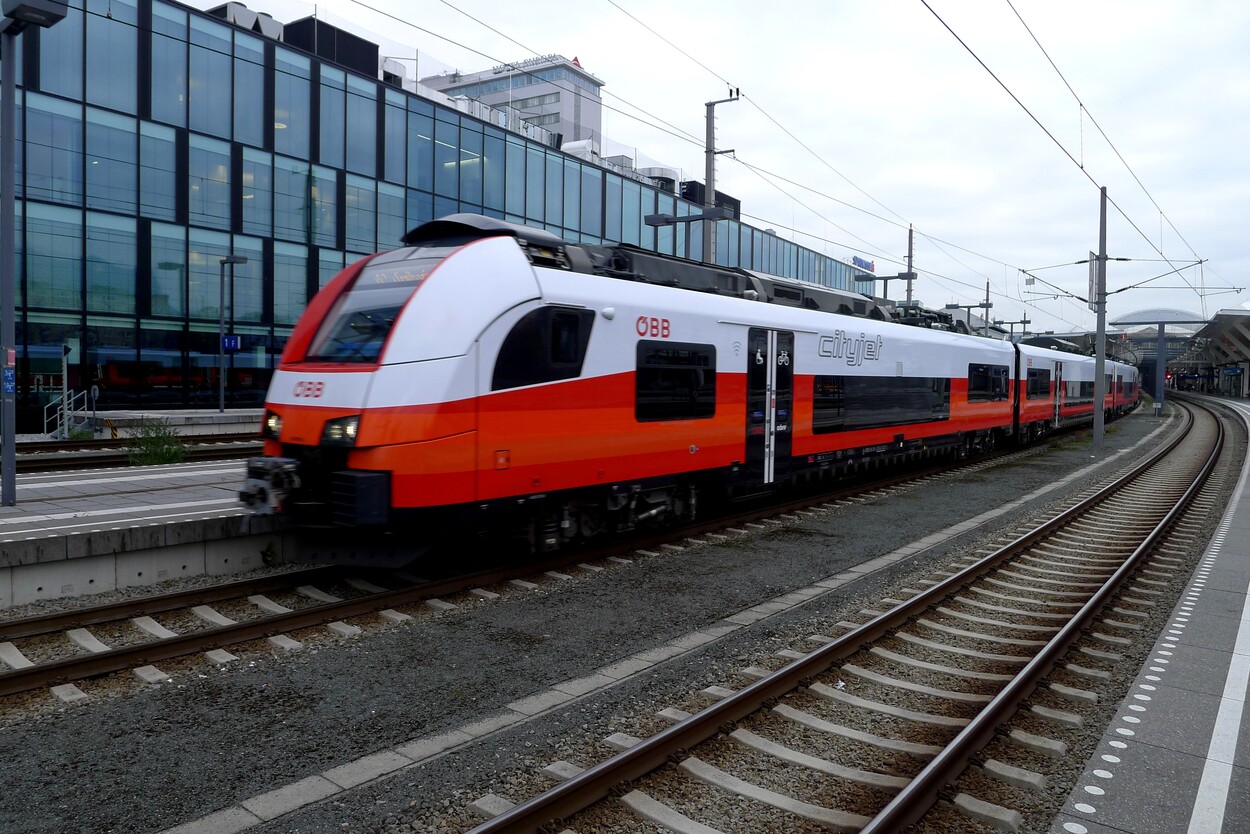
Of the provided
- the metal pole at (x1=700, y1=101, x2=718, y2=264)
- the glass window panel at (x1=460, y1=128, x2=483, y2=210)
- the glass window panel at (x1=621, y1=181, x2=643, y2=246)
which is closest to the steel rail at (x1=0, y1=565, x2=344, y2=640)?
the metal pole at (x1=700, y1=101, x2=718, y2=264)

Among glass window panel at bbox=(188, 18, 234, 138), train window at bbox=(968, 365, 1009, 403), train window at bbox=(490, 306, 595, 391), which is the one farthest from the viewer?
glass window panel at bbox=(188, 18, 234, 138)

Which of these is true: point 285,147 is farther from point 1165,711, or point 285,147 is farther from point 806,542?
point 1165,711

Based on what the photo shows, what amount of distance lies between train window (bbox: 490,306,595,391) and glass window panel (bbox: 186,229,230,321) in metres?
20.5

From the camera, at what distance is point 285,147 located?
88.6 ft

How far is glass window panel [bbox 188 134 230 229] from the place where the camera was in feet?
81.7

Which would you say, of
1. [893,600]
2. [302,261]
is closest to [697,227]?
[302,261]

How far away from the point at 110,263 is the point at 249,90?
7054 mm

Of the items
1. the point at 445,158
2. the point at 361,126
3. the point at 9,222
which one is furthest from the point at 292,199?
the point at 9,222

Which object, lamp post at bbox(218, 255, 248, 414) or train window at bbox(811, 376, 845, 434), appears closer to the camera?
train window at bbox(811, 376, 845, 434)

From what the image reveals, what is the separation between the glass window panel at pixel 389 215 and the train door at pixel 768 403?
21.4 metres

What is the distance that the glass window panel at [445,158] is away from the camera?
31078 millimetres

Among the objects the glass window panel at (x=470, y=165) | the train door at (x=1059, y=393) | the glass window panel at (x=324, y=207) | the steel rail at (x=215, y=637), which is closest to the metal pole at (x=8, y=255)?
the steel rail at (x=215, y=637)

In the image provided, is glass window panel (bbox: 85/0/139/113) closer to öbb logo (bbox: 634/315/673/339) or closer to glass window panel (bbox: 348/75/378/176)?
glass window panel (bbox: 348/75/378/176)

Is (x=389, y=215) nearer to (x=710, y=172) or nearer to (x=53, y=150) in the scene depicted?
(x=53, y=150)
